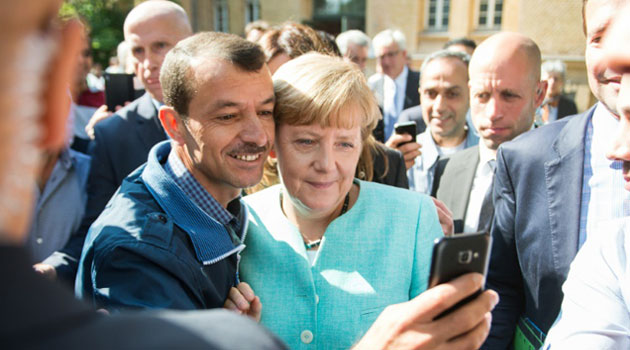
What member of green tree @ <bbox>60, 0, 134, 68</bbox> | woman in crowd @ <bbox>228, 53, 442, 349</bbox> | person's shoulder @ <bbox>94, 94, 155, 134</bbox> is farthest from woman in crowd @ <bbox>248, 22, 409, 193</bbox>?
green tree @ <bbox>60, 0, 134, 68</bbox>

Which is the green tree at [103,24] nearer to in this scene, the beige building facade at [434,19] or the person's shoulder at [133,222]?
the beige building facade at [434,19]

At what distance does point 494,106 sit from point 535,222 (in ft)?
3.77

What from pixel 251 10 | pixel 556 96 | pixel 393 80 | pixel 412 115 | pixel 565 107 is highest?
pixel 251 10

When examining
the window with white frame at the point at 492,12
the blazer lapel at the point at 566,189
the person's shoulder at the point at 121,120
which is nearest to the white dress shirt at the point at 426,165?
the blazer lapel at the point at 566,189

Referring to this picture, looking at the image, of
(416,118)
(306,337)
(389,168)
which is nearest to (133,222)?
(306,337)

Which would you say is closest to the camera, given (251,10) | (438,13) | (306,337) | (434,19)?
(306,337)

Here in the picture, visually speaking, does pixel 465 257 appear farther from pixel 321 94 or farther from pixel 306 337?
pixel 321 94

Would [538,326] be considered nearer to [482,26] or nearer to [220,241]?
[220,241]

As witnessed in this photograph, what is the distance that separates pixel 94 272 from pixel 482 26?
749 inches

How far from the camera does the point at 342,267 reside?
1.95 metres

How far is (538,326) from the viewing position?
7.44 ft

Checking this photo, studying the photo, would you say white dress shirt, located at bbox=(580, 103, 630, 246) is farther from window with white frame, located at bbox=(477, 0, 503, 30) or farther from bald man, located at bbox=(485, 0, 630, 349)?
window with white frame, located at bbox=(477, 0, 503, 30)

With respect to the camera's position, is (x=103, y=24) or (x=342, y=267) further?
(x=103, y=24)

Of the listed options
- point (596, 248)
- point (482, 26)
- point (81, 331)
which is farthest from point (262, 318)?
point (482, 26)
